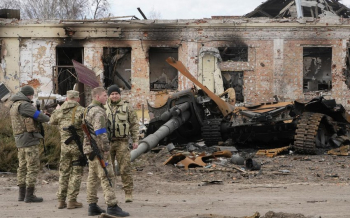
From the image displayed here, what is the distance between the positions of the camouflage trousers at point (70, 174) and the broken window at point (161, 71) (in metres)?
17.0

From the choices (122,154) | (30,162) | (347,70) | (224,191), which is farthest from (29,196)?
(347,70)

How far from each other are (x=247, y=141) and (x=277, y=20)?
970 centimetres

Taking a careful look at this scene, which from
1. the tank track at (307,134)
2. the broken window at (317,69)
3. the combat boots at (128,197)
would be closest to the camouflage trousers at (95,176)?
the combat boots at (128,197)

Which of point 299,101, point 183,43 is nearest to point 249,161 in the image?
point 299,101

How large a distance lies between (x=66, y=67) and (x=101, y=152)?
706 inches

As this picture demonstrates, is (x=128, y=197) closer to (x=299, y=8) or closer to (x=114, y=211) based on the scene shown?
(x=114, y=211)

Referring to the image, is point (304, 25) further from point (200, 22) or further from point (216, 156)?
point (216, 156)

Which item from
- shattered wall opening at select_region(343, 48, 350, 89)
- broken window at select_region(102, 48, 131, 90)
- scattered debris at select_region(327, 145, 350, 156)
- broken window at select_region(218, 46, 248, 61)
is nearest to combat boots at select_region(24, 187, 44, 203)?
scattered debris at select_region(327, 145, 350, 156)

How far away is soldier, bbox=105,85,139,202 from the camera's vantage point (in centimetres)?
748

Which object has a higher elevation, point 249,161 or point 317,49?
point 317,49

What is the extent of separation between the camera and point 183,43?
24.0 metres

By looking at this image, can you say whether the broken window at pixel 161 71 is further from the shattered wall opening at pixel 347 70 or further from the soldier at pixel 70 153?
the soldier at pixel 70 153

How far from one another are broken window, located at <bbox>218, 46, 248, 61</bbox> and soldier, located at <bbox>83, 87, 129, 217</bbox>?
17.5 meters

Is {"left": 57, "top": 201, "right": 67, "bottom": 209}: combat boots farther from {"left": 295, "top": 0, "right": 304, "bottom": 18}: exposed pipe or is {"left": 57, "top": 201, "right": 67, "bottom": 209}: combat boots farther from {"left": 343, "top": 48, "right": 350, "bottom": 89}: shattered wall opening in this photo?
{"left": 295, "top": 0, "right": 304, "bottom": 18}: exposed pipe
